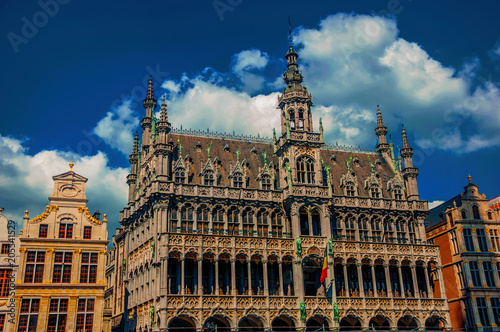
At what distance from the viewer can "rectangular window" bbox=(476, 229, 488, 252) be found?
7312cm

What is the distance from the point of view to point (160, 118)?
65.1 metres

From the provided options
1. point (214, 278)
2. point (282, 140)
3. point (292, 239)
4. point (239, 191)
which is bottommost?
point (214, 278)

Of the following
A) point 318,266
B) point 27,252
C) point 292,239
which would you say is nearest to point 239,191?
point 292,239

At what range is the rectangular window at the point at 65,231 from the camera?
59844 mm

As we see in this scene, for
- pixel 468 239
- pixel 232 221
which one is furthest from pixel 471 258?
pixel 232 221

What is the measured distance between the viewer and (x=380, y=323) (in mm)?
65062

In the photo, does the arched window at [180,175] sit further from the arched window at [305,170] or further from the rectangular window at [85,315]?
the rectangular window at [85,315]

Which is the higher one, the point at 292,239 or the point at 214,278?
the point at 292,239

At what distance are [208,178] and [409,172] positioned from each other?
26.7 m

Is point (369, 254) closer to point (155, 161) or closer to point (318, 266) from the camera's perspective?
point (318, 266)

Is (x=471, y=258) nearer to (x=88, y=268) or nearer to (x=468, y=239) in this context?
(x=468, y=239)

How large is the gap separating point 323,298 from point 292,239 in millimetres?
7093

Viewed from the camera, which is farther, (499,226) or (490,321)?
(499,226)

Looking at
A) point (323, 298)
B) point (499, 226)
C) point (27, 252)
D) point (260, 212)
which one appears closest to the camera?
point (27, 252)
